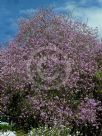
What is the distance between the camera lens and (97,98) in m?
27.3

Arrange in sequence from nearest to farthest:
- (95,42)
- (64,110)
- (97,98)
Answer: (64,110), (97,98), (95,42)

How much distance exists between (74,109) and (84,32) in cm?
599

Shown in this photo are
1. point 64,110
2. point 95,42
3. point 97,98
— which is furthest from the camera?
point 95,42

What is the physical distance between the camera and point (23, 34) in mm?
29703

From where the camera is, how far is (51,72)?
85.9ft

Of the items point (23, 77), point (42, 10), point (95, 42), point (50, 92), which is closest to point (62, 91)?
point (50, 92)

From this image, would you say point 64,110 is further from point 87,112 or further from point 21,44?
point 21,44

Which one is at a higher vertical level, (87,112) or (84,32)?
(84,32)

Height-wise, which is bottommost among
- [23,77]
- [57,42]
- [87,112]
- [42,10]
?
[87,112]

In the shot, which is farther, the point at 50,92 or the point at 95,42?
the point at 95,42

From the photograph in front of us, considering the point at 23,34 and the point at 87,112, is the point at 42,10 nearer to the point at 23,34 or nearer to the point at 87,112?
the point at 23,34

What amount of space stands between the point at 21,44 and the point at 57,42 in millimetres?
2567

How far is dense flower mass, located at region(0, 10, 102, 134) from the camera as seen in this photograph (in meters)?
25.8

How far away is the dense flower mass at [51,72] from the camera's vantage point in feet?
84.5
